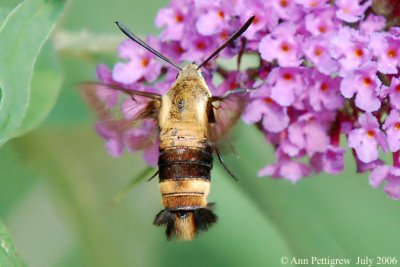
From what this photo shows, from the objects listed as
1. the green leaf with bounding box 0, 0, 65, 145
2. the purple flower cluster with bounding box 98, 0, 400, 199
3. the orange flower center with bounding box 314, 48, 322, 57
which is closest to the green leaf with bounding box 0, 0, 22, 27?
the green leaf with bounding box 0, 0, 65, 145

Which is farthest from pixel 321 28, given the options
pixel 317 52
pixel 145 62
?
pixel 145 62

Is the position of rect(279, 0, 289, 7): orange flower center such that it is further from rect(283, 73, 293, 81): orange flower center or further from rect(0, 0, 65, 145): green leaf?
rect(0, 0, 65, 145): green leaf

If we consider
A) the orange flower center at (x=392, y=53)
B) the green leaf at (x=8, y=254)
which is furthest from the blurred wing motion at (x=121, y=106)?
the orange flower center at (x=392, y=53)

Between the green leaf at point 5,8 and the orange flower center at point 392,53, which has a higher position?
the green leaf at point 5,8

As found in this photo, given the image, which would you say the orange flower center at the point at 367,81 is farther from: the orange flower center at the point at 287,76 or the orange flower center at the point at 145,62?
the orange flower center at the point at 145,62

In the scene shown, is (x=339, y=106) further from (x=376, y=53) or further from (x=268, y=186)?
(x=268, y=186)

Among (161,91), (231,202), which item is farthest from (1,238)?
(231,202)

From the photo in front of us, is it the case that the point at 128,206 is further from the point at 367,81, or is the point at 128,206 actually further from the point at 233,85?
the point at 367,81
